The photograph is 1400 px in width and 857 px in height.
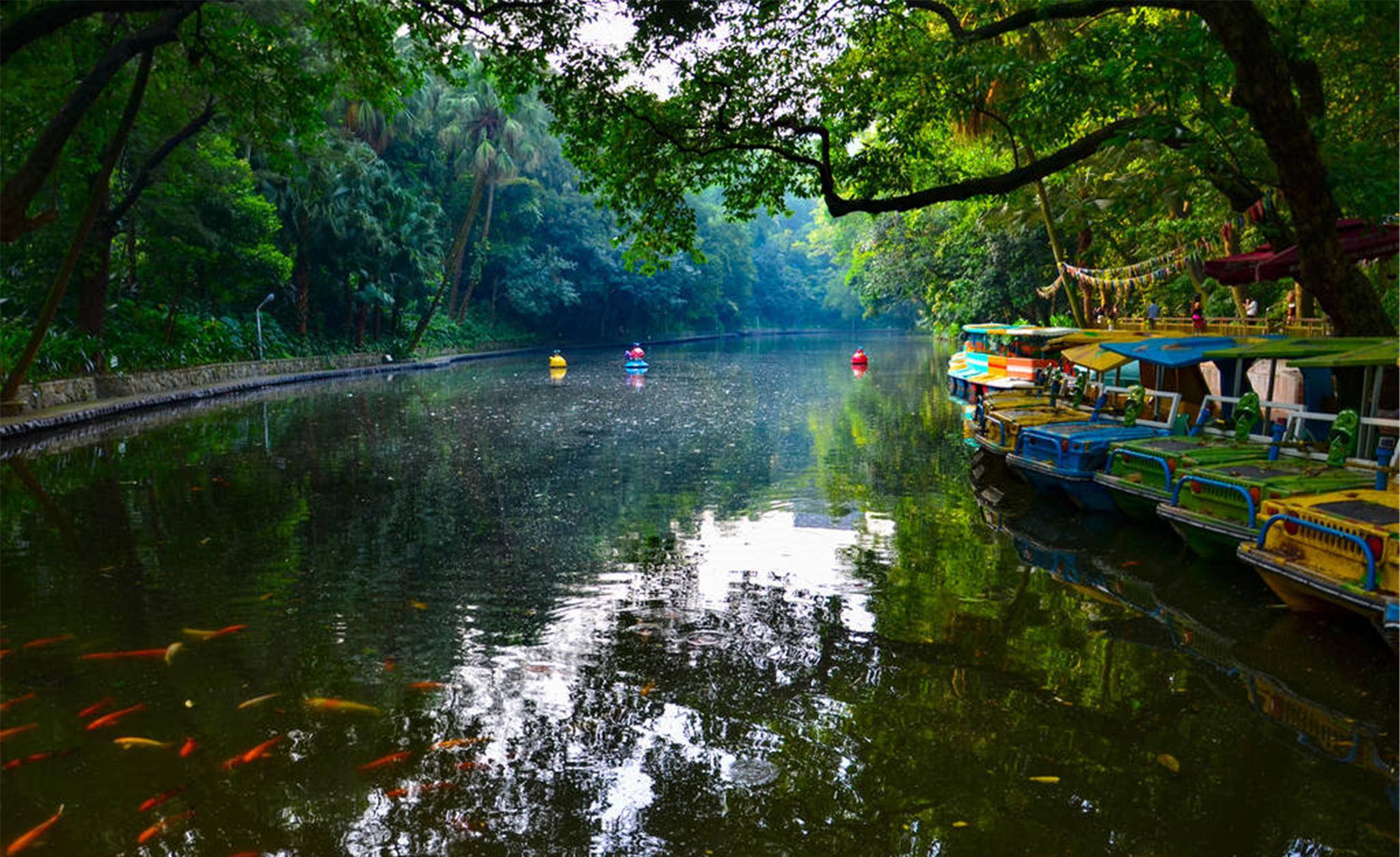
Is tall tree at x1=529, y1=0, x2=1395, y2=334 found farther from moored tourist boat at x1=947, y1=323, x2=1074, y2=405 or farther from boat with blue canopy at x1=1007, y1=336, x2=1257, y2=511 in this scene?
moored tourist boat at x1=947, y1=323, x2=1074, y2=405

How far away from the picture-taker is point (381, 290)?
43.9m

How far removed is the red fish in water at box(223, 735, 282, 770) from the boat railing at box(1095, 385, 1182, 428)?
12.9 metres

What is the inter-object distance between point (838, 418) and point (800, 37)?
1355 cm

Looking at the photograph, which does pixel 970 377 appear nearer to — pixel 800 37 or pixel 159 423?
pixel 800 37

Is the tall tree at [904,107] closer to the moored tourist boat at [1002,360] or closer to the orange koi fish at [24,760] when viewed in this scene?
the orange koi fish at [24,760]

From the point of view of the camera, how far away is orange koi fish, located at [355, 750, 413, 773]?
5.78 metres

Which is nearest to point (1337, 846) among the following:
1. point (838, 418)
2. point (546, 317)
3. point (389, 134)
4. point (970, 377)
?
point (838, 418)

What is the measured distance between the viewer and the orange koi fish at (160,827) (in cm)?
500

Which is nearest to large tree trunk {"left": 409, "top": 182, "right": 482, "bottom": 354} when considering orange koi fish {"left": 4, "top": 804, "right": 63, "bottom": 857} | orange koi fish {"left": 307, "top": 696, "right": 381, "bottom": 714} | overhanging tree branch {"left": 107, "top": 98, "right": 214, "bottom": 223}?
overhanging tree branch {"left": 107, "top": 98, "right": 214, "bottom": 223}

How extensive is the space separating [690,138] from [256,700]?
949 cm

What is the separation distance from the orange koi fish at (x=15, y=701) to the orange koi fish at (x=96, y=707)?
0.51m

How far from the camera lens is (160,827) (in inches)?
201

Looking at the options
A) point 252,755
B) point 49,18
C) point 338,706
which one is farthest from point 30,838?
point 49,18

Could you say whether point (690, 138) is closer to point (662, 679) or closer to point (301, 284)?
point (662, 679)
